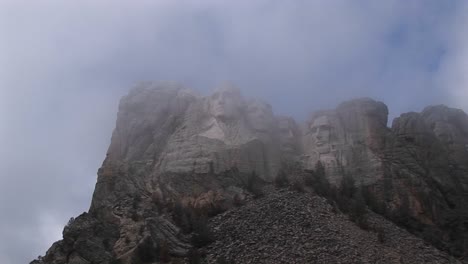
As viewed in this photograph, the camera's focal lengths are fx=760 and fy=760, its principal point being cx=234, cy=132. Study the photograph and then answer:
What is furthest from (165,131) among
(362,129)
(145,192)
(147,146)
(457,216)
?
(457,216)

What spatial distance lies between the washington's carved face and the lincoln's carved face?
710 cm

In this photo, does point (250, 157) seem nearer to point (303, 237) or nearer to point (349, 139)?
point (349, 139)

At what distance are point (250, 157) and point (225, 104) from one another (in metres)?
5.60

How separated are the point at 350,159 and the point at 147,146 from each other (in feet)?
55.7

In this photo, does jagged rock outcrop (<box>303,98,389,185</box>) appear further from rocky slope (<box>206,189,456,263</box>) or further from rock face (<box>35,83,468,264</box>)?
rocky slope (<box>206,189,456,263</box>)

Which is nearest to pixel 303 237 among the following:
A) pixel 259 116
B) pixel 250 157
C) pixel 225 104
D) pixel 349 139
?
pixel 250 157

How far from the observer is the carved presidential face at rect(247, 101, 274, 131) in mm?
64938

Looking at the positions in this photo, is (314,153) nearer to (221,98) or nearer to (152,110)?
(221,98)

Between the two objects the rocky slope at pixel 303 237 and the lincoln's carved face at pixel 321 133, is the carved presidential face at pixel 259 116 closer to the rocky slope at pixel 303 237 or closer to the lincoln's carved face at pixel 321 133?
the lincoln's carved face at pixel 321 133

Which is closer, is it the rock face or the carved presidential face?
the rock face

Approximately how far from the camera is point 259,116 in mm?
65250

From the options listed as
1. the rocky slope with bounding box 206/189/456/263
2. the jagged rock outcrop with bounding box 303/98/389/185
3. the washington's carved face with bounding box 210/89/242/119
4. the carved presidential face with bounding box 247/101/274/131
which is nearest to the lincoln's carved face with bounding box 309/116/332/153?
the jagged rock outcrop with bounding box 303/98/389/185

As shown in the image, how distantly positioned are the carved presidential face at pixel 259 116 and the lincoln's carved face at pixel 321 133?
12.6ft

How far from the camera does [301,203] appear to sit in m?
54.8
